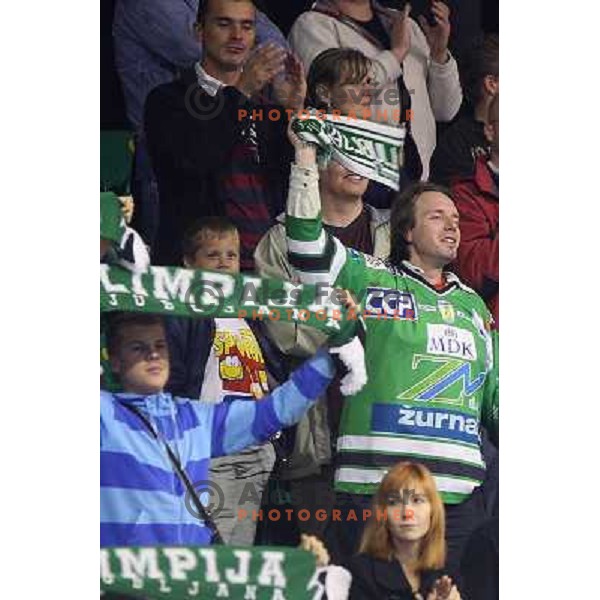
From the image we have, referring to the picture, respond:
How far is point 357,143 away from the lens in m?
4.49

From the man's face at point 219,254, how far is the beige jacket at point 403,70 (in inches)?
20.7

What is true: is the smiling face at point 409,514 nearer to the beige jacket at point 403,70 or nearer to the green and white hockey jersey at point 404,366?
the green and white hockey jersey at point 404,366

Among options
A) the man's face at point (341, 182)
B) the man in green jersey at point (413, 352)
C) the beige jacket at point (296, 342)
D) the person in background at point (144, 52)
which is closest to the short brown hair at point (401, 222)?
the man in green jersey at point (413, 352)

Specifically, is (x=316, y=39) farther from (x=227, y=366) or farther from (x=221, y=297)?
(x=227, y=366)

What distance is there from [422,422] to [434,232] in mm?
539

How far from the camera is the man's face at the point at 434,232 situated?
14.9ft

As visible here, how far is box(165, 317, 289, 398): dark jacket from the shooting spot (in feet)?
14.2

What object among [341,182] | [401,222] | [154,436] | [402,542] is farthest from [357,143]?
[402,542]

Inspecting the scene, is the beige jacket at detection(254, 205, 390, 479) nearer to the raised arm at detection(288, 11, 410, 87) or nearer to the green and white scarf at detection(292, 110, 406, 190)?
the green and white scarf at detection(292, 110, 406, 190)

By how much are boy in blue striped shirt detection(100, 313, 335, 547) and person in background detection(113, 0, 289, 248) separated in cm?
31

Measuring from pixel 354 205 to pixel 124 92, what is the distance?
71cm

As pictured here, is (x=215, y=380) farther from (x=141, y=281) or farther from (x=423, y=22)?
(x=423, y=22)

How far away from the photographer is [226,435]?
14.3 feet

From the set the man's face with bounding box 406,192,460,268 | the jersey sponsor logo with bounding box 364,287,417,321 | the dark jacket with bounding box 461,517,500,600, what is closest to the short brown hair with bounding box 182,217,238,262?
the jersey sponsor logo with bounding box 364,287,417,321
